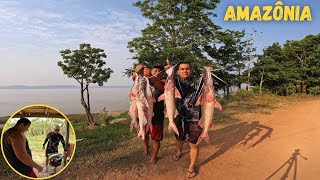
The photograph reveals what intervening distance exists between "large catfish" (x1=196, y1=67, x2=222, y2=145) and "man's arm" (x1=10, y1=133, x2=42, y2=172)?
9.49ft

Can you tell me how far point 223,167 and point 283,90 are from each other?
28.3 metres

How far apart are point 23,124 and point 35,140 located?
0.68 feet

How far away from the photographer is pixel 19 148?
9.36ft

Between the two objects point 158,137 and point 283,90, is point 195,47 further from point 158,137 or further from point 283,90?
point 158,137

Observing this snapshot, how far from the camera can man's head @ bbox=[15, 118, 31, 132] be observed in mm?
2826

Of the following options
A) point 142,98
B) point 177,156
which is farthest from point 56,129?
point 177,156

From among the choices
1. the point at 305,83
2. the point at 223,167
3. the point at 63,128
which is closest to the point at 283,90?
the point at 305,83

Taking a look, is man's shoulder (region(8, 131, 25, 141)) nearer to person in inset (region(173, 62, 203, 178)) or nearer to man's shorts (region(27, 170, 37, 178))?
man's shorts (region(27, 170, 37, 178))

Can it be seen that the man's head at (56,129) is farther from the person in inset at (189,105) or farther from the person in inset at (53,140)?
the person in inset at (189,105)

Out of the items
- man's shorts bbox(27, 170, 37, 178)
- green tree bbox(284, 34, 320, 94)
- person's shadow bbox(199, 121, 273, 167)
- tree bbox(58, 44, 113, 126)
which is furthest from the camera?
green tree bbox(284, 34, 320, 94)

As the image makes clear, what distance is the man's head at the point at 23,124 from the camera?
2.83 metres

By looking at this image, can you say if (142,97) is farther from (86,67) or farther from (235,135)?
(86,67)

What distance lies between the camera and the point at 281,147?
741cm

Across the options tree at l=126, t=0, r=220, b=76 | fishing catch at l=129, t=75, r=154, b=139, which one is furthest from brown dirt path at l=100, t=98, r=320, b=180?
tree at l=126, t=0, r=220, b=76
